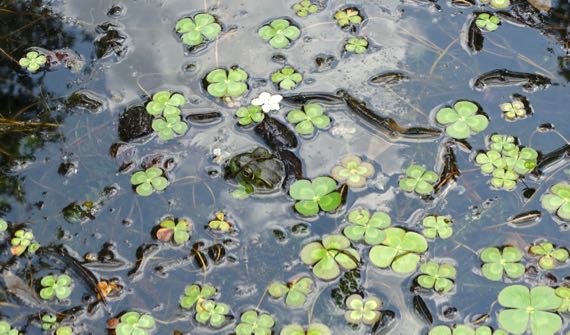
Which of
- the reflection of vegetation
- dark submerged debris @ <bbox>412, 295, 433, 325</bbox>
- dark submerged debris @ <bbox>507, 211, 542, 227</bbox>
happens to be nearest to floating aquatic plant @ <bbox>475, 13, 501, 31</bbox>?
dark submerged debris @ <bbox>507, 211, 542, 227</bbox>

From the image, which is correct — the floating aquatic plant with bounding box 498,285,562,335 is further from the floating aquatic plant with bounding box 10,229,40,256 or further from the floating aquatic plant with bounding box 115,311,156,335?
the floating aquatic plant with bounding box 10,229,40,256

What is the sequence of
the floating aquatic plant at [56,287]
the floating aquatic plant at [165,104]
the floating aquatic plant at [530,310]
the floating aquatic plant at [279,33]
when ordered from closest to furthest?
the floating aquatic plant at [530,310], the floating aquatic plant at [56,287], the floating aquatic plant at [165,104], the floating aquatic plant at [279,33]

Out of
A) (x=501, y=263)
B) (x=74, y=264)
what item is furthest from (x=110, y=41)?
(x=501, y=263)

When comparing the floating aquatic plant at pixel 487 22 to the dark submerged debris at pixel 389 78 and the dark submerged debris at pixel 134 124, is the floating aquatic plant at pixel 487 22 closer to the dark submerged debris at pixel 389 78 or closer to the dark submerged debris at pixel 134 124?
the dark submerged debris at pixel 389 78

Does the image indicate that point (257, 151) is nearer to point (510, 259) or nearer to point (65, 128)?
point (65, 128)

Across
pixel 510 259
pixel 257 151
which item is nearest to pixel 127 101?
pixel 257 151

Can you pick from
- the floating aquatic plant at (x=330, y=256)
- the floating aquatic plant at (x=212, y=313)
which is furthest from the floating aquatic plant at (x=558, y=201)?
the floating aquatic plant at (x=212, y=313)

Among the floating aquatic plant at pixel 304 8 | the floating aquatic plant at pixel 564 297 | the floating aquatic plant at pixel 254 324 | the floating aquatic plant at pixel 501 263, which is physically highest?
the floating aquatic plant at pixel 304 8
